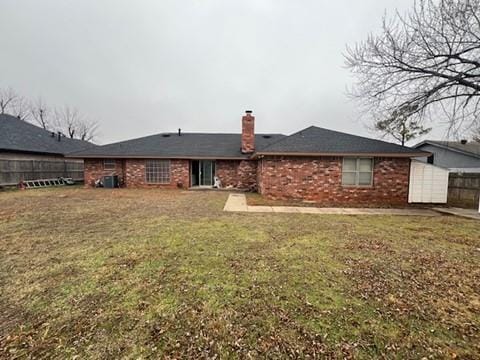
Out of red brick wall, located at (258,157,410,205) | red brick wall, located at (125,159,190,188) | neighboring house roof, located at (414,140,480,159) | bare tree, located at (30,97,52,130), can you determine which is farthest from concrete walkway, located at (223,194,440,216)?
bare tree, located at (30,97,52,130)

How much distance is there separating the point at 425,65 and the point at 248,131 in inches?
362

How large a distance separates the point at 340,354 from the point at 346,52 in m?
10.7

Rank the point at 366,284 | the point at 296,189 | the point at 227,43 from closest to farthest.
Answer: the point at 366,284
the point at 296,189
the point at 227,43

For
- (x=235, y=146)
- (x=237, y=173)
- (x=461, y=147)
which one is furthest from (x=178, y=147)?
(x=461, y=147)

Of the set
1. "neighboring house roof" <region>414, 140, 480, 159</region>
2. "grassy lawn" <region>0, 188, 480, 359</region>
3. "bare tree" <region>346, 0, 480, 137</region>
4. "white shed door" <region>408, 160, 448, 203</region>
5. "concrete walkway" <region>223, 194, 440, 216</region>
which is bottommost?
"concrete walkway" <region>223, 194, 440, 216</region>

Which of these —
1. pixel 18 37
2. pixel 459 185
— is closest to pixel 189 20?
pixel 18 37

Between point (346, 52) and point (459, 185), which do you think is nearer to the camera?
point (346, 52)

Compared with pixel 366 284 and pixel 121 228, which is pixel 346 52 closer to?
pixel 366 284

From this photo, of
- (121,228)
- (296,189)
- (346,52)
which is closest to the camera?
(121,228)

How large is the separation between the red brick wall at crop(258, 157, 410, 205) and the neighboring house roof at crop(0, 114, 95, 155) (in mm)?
16532

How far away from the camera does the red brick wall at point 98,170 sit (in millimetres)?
15234

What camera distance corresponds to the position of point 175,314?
8.16 feet

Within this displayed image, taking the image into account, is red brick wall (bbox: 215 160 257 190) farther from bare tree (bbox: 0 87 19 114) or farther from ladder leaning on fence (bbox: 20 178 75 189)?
bare tree (bbox: 0 87 19 114)

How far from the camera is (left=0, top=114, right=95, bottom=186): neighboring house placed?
14.2 meters
